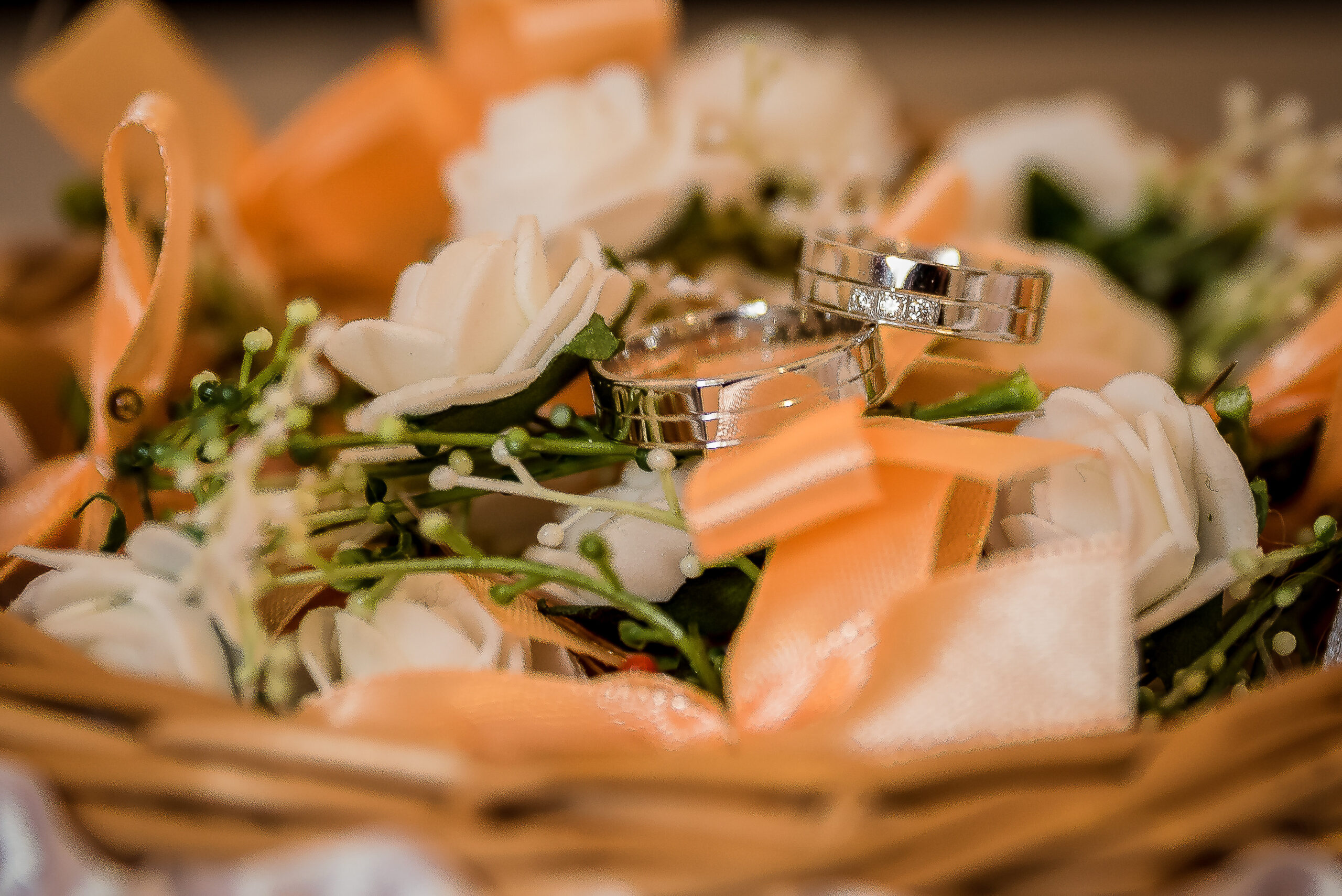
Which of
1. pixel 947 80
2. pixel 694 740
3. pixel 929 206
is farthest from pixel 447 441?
pixel 947 80

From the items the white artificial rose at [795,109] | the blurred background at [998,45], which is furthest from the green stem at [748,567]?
the blurred background at [998,45]

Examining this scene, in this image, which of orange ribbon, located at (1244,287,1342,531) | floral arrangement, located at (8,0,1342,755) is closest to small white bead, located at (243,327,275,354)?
floral arrangement, located at (8,0,1342,755)

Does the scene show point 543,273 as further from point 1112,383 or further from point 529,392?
point 1112,383

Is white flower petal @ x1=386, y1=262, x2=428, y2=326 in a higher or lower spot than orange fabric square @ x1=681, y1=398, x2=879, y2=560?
higher

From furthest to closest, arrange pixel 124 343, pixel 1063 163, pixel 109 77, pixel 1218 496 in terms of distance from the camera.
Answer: pixel 1063 163 < pixel 109 77 < pixel 124 343 < pixel 1218 496

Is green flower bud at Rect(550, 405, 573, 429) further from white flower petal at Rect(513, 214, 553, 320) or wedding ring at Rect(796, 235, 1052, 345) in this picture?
wedding ring at Rect(796, 235, 1052, 345)

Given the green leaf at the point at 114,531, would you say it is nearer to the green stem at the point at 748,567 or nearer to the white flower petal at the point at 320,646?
the white flower petal at the point at 320,646

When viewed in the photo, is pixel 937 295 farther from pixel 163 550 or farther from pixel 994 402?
pixel 163 550

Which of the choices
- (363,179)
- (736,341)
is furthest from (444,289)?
(363,179)
